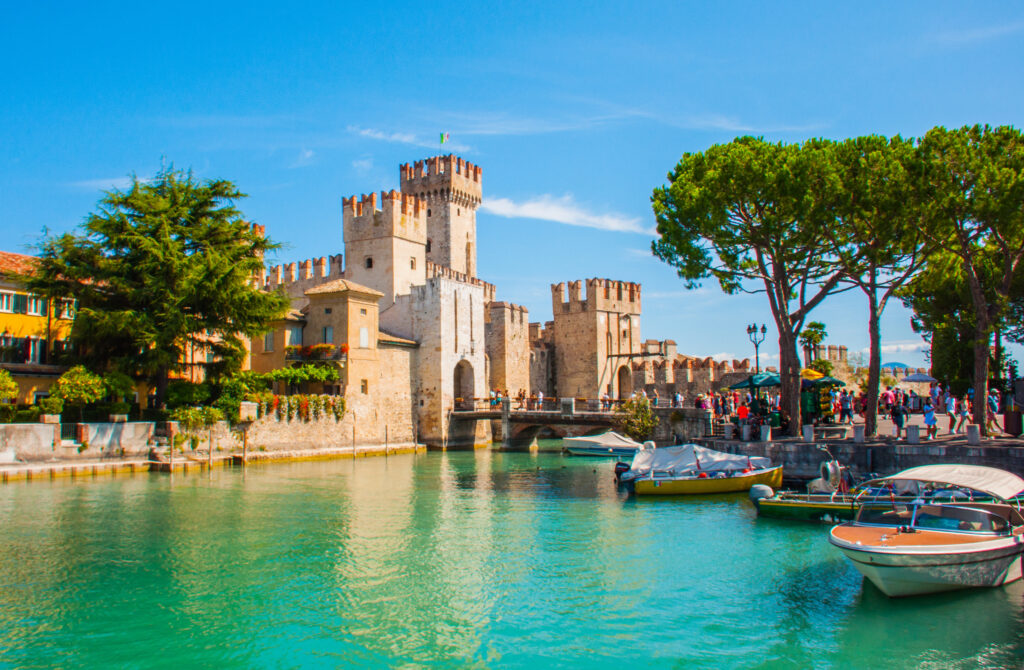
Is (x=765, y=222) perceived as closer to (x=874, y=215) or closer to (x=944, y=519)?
(x=874, y=215)

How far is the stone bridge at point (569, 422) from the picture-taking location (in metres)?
30.5

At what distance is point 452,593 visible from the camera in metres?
12.1

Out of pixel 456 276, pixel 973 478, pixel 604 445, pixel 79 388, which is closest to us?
pixel 973 478

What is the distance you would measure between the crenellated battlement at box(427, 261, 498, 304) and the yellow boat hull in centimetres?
2838

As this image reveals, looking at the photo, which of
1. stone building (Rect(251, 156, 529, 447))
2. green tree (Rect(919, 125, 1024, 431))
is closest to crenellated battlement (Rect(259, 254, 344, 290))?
stone building (Rect(251, 156, 529, 447))

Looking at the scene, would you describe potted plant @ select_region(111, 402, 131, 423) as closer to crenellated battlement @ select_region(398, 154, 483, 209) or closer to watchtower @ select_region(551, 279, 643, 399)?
watchtower @ select_region(551, 279, 643, 399)

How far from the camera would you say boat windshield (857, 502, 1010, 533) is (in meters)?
11.8

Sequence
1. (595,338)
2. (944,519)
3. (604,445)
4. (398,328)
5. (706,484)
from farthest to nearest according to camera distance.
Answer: (595,338) → (398,328) → (604,445) → (706,484) → (944,519)

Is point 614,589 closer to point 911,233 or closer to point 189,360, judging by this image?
point 911,233

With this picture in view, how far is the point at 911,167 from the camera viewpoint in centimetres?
1986

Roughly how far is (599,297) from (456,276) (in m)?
9.44

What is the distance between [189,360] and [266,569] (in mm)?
22897

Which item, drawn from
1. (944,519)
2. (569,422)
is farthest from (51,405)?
(944,519)

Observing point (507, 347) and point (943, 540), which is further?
point (507, 347)
